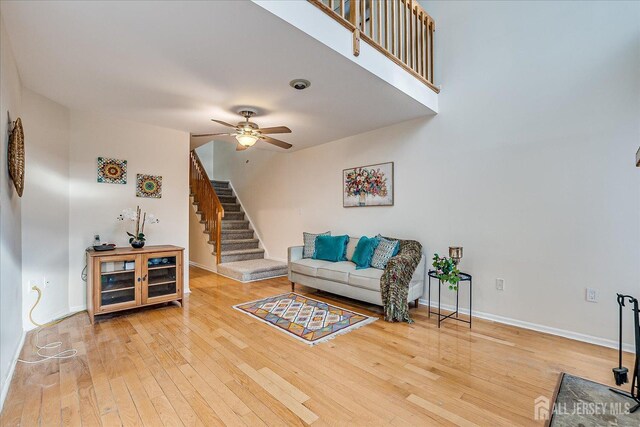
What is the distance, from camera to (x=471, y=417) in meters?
1.70

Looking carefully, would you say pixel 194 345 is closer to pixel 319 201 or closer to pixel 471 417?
pixel 471 417

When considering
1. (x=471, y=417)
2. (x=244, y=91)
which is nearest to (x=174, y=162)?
(x=244, y=91)

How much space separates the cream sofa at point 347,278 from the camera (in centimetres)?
345

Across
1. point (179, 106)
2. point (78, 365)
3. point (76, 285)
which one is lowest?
point (78, 365)

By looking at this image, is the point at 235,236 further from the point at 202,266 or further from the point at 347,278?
the point at 347,278

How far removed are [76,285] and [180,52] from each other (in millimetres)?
2998

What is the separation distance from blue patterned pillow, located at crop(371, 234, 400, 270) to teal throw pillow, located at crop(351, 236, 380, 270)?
0.17ft

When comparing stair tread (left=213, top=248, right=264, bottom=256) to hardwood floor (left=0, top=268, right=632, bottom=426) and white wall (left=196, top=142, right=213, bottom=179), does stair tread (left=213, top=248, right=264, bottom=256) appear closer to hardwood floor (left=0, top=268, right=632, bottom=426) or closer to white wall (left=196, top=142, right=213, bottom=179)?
hardwood floor (left=0, top=268, right=632, bottom=426)

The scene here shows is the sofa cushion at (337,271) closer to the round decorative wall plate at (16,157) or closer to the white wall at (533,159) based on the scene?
the white wall at (533,159)

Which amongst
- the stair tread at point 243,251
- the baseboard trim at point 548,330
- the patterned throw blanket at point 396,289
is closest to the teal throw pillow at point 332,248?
the patterned throw blanket at point 396,289

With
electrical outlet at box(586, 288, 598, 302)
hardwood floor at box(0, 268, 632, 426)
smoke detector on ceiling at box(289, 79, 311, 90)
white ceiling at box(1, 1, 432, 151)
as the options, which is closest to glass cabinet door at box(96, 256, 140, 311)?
hardwood floor at box(0, 268, 632, 426)

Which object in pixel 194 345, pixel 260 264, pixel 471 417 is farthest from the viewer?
pixel 260 264

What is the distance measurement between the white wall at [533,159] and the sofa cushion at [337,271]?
31.5 inches

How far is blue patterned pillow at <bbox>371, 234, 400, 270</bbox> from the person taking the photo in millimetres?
3697
